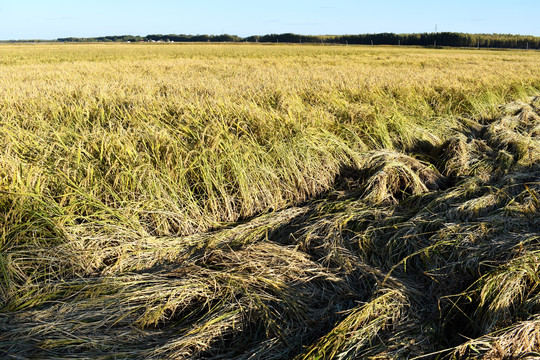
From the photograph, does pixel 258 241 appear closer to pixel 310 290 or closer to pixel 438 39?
pixel 310 290

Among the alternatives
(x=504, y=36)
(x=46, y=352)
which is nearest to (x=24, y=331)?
(x=46, y=352)

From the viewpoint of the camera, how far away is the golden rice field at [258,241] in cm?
154

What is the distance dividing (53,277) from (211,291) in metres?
0.85

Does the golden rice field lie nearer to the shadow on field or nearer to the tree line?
the shadow on field

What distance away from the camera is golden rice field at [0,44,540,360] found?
5.06 ft

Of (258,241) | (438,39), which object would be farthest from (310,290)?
(438,39)

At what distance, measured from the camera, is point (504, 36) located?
5741 centimetres

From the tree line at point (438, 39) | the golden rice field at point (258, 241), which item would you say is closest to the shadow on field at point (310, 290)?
the golden rice field at point (258, 241)

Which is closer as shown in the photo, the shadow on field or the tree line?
the shadow on field

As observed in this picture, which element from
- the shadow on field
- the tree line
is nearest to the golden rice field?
the shadow on field

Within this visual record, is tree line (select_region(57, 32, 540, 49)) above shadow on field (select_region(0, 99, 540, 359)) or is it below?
above

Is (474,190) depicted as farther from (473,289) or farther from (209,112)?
(209,112)

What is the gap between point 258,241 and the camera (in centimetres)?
241

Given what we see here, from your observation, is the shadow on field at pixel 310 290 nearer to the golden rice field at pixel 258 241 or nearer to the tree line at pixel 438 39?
the golden rice field at pixel 258 241
